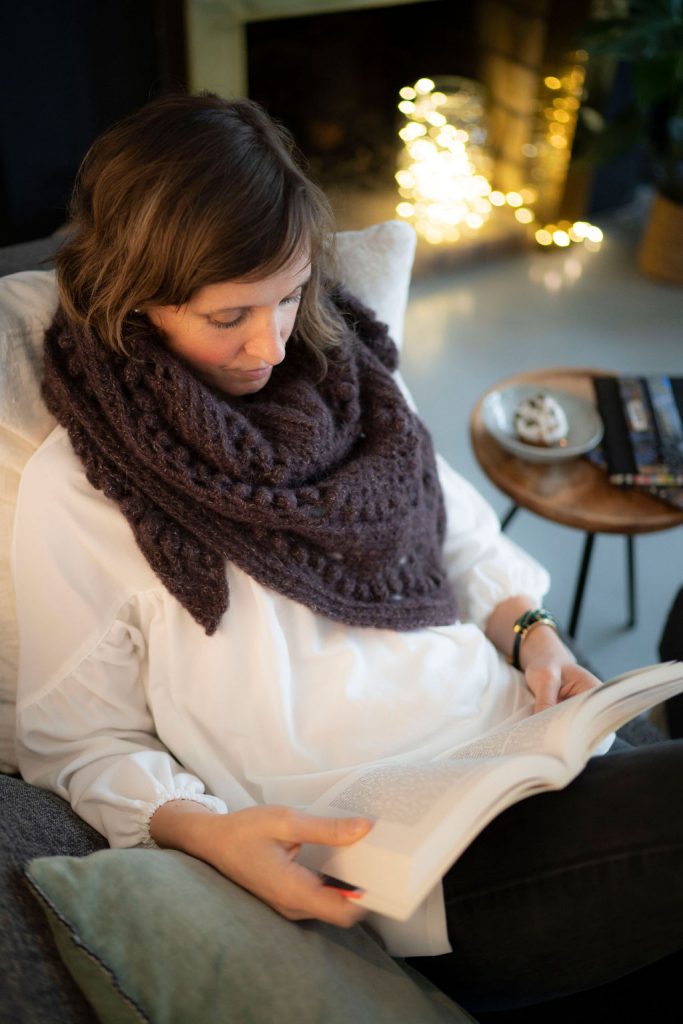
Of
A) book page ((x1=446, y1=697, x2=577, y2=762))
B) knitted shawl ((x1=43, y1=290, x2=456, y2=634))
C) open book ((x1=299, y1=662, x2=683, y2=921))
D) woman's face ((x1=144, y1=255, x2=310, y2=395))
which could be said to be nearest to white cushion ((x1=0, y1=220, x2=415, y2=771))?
knitted shawl ((x1=43, y1=290, x2=456, y2=634))

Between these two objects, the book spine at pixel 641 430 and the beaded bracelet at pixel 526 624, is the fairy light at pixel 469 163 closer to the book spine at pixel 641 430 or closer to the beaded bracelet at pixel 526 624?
the book spine at pixel 641 430

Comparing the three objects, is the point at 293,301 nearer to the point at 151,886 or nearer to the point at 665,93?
the point at 151,886

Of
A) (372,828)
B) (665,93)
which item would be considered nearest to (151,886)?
(372,828)

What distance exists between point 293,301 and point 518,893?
0.65 metres

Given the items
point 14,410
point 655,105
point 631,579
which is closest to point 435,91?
point 655,105

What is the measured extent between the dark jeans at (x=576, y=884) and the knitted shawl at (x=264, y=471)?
32cm

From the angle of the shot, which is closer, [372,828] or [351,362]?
Answer: [372,828]

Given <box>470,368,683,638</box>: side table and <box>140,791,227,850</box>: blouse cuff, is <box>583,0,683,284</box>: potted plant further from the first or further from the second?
<box>140,791,227,850</box>: blouse cuff

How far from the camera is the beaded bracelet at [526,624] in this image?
118 centimetres

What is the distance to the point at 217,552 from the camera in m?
0.96

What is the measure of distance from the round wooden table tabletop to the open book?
2.16 feet

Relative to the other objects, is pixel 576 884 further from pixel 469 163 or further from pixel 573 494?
pixel 469 163

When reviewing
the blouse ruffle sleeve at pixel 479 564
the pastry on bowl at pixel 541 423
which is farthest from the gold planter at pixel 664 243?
the blouse ruffle sleeve at pixel 479 564

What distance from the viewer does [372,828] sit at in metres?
0.75
